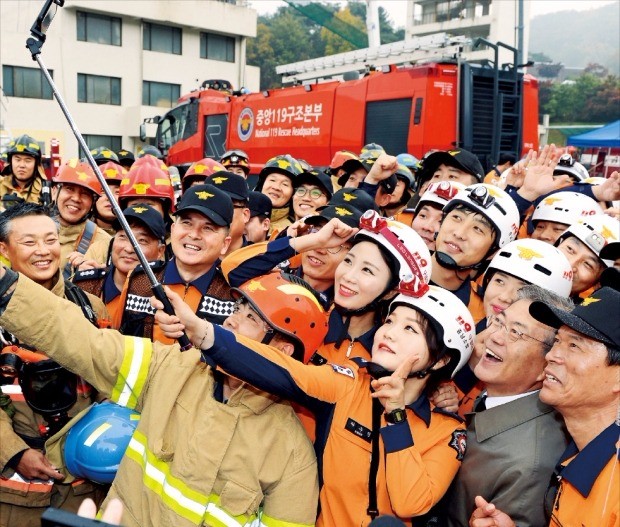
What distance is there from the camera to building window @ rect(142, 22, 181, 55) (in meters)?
31.2

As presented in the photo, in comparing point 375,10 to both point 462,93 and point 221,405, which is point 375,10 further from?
point 221,405

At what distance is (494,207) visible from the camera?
400 cm

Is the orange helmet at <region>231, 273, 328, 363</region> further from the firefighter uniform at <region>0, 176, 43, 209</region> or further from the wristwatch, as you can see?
the firefighter uniform at <region>0, 176, 43, 209</region>

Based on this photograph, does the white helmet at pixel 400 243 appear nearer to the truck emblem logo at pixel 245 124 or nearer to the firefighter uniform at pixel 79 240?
the firefighter uniform at pixel 79 240

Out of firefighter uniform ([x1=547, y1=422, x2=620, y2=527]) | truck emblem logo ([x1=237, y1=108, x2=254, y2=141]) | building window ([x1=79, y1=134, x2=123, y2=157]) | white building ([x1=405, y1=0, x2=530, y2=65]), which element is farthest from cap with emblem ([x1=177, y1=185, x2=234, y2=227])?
white building ([x1=405, y1=0, x2=530, y2=65])

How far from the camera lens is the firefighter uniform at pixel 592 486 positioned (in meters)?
2.10

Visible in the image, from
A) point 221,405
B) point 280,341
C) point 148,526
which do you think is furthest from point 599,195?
point 148,526

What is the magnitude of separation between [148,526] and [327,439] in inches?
31.7

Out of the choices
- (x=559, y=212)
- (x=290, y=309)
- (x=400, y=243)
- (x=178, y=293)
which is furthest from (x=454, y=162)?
(x=290, y=309)

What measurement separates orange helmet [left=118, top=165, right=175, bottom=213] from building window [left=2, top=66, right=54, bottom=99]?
23.6 metres

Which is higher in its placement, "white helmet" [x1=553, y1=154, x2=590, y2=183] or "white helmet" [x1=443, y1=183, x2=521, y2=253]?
"white helmet" [x1=553, y1=154, x2=590, y2=183]

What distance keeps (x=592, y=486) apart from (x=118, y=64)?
31.7 meters

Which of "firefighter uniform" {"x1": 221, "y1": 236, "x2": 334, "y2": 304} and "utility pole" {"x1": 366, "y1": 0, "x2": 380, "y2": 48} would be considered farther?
"utility pole" {"x1": 366, "y1": 0, "x2": 380, "y2": 48}

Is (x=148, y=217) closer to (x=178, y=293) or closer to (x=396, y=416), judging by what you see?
(x=178, y=293)
